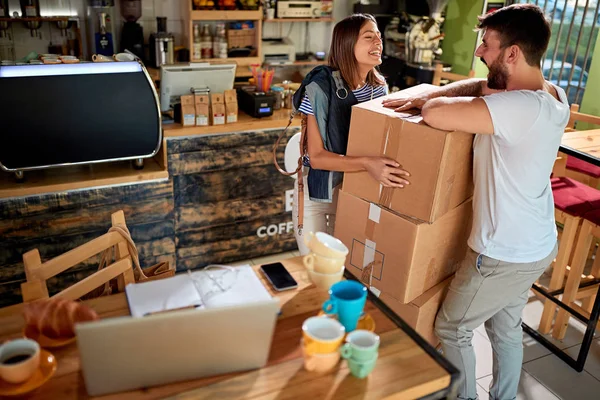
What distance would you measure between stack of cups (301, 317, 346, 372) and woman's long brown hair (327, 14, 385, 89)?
1134 millimetres

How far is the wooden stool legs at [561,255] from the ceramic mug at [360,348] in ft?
6.40

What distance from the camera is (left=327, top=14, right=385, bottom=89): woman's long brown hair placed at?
2160mm

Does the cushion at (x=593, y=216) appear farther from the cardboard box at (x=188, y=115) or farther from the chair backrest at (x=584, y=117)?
the cardboard box at (x=188, y=115)

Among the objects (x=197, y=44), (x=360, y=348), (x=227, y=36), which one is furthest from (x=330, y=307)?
(x=227, y=36)

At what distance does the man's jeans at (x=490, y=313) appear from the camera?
1.91 m

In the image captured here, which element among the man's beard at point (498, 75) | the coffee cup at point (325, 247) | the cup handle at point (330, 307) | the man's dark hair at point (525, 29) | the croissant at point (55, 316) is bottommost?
the croissant at point (55, 316)

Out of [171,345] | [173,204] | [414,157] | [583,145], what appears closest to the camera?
[171,345]

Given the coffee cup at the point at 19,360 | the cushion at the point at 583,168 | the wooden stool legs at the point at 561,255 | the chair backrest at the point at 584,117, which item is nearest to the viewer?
the coffee cup at the point at 19,360

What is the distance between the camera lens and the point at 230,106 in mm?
3232

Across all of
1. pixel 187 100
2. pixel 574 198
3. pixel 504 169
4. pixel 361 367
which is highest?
pixel 504 169

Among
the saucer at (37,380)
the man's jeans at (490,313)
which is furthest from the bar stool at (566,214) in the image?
the saucer at (37,380)

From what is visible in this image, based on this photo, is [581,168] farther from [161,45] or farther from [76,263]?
[161,45]

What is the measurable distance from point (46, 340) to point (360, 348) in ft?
2.56

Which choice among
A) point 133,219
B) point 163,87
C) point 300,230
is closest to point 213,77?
point 163,87
